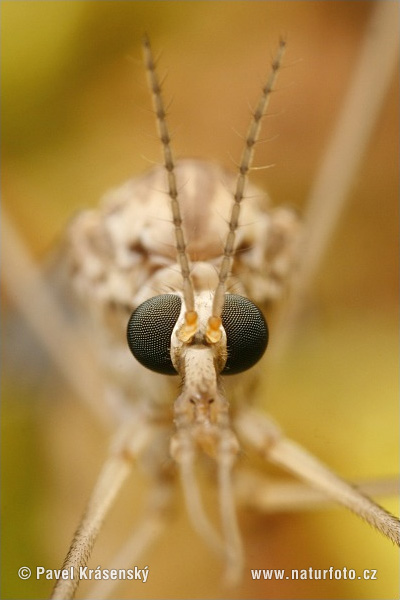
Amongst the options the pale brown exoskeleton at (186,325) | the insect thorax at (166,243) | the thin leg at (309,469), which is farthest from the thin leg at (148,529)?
the insect thorax at (166,243)

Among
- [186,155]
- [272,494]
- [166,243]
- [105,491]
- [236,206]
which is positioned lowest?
[105,491]

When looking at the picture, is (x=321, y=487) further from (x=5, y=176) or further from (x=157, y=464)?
(x=5, y=176)

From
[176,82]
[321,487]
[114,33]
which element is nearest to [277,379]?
[321,487]

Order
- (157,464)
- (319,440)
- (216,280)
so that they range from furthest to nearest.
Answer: (319,440), (157,464), (216,280)

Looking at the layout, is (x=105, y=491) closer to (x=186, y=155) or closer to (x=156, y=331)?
(x=156, y=331)

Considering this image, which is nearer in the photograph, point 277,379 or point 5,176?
point 277,379

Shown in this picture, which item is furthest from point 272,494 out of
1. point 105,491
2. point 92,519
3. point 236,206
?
point 236,206

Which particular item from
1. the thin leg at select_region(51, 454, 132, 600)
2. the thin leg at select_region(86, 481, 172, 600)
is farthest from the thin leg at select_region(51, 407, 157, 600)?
the thin leg at select_region(86, 481, 172, 600)
